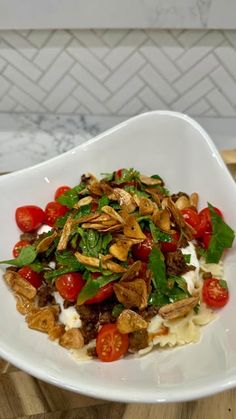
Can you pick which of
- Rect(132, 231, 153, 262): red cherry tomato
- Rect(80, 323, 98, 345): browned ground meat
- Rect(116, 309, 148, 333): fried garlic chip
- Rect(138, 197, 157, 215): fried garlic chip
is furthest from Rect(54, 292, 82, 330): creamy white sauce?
Rect(138, 197, 157, 215): fried garlic chip

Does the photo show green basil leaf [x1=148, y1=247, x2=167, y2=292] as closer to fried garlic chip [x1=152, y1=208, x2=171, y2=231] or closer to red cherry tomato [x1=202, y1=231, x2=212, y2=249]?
fried garlic chip [x1=152, y1=208, x2=171, y2=231]

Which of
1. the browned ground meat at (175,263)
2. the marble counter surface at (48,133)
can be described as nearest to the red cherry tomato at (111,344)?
the browned ground meat at (175,263)

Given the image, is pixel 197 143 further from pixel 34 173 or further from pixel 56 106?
pixel 56 106

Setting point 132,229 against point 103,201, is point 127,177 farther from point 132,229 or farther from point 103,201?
point 132,229

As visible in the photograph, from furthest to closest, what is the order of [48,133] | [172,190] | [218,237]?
[48,133], [172,190], [218,237]

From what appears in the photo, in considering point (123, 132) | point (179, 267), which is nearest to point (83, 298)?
point (179, 267)

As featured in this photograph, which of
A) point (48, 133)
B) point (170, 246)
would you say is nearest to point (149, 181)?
point (170, 246)
